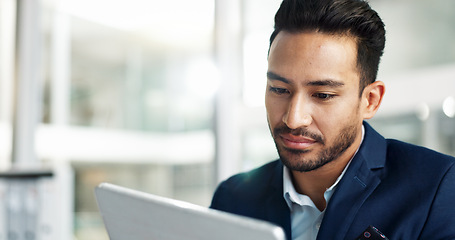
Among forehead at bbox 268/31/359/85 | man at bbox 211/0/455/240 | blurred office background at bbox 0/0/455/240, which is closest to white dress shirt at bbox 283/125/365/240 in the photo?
man at bbox 211/0/455/240

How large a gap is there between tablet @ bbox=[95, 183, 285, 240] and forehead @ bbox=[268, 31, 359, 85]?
0.53 m

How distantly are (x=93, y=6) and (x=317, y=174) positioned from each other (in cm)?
237

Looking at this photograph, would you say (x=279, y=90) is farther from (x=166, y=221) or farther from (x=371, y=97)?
(x=166, y=221)

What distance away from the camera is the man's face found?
3.57 feet

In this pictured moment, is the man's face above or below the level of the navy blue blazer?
above

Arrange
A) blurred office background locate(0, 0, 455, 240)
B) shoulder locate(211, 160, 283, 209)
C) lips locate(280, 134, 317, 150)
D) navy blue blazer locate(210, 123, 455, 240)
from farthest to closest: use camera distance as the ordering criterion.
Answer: blurred office background locate(0, 0, 455, 240) → shoulder locate(211, 160, 283, 209) → lips locate(280, 134, 317, 150) → navy blue blazer locate(210, 123, 455, 240)

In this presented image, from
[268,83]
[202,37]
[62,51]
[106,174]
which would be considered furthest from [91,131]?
[268,83]

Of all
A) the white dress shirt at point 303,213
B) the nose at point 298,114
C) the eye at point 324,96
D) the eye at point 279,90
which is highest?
the eye at point 279,90

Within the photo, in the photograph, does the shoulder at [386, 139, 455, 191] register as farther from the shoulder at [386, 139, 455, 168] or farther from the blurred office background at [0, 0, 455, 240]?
the blurred office background at [0, 0, 455, 240]

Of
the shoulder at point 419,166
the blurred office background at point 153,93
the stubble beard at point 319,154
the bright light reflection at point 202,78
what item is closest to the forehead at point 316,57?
the stubble beard at point 319,154

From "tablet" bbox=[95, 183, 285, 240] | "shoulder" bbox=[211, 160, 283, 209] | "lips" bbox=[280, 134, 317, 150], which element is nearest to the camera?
"tablet" bbox=[95, 183, 285, 240]

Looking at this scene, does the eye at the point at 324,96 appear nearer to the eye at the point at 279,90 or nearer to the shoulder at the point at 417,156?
the eye at the point at 279,90

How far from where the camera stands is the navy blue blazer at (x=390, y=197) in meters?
1.01

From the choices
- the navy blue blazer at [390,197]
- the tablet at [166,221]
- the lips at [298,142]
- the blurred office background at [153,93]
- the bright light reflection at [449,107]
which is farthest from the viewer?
the blurred office background at [153,93]
